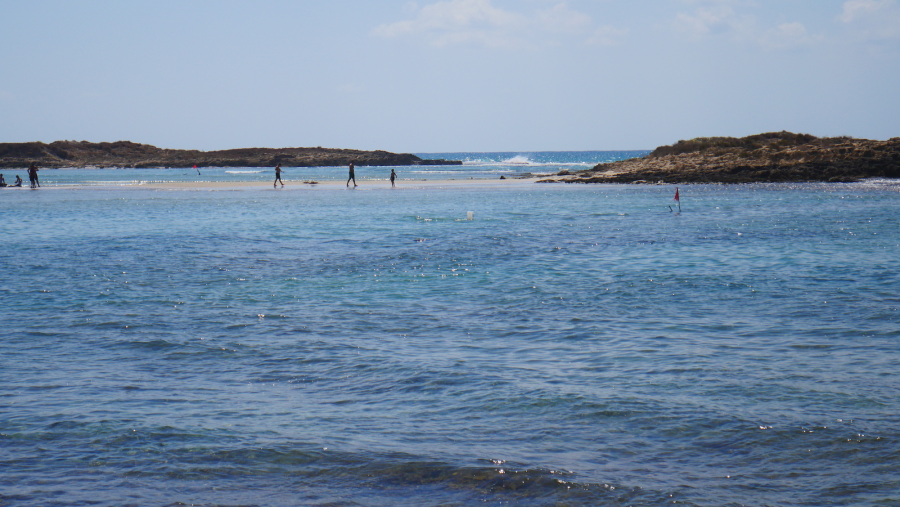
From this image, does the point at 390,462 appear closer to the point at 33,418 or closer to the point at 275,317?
the point at 33,418

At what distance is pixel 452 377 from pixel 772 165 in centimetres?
6433

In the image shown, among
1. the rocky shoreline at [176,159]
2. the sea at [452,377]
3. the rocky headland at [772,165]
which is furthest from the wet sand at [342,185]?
the rocky shoreline at [176,159]

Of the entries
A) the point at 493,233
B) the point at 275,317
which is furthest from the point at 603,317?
the point at 493,233

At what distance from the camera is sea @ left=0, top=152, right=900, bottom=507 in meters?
6.92

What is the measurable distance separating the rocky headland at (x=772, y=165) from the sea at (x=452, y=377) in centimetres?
4308

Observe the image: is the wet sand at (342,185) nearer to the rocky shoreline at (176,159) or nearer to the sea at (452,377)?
the sea at (452,377)

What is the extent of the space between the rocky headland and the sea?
141 ft

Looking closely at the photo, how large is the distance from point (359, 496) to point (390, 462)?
0.76 meters

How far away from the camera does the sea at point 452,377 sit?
6.92 meters

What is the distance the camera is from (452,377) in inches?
400

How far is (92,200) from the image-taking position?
53844 millimetres

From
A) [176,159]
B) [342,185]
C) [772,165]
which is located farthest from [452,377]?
[176,159]

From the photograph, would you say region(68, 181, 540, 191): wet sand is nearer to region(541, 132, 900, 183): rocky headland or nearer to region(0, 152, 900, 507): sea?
region(541, 132, 900, 183): rocky headland

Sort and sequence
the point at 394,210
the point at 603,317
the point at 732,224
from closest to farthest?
1. the point at 603,317
2. the point at 732,224
3. the point at 394,210
